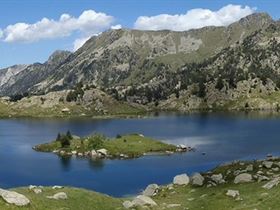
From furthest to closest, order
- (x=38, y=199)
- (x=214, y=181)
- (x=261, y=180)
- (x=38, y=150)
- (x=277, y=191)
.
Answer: (x=38, y=150), (x=214, y=181), (x=261, y=180), (x=277, y=191), (x=38, y=199)

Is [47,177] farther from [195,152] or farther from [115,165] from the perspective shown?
[195,152]

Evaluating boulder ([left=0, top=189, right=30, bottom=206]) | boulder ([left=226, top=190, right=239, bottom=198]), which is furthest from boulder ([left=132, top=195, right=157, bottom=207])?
boulder ([left=0, top=189, right=30, bottom=206])

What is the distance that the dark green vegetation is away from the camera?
173688 mm

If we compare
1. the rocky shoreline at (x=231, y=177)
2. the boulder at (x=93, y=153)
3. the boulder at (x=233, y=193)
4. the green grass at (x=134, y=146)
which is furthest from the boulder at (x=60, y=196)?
the boulder at (x=93, y=153)

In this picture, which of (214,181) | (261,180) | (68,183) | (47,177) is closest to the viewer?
(261,180)

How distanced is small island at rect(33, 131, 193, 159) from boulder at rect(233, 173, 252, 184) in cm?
10183

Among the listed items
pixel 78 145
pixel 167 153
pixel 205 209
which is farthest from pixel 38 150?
pixel 205 209

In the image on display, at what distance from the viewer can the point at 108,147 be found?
176625 millimetres

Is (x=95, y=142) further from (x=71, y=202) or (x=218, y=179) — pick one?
(x=71, y=202)

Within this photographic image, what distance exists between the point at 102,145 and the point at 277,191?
128416 mm

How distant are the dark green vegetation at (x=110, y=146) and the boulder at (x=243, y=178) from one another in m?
102

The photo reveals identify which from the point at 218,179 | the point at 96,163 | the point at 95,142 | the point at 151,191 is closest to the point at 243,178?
the point at 218,179

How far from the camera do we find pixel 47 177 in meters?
137

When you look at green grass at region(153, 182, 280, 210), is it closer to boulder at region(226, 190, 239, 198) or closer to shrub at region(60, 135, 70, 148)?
boulder at region(226, 190, 239, 198)
